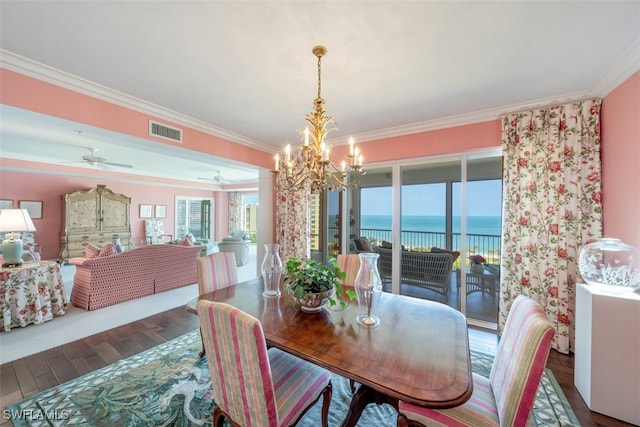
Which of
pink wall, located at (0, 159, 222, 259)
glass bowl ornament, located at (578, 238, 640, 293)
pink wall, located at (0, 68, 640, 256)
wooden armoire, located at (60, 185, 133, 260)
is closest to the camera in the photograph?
glass bowl ornament, located at (578, 238, 640, 293)

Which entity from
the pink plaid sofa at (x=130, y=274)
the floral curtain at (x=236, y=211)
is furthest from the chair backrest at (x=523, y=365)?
the floral curtain at (x=236, y=211)

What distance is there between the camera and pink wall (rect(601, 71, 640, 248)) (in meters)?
1.89

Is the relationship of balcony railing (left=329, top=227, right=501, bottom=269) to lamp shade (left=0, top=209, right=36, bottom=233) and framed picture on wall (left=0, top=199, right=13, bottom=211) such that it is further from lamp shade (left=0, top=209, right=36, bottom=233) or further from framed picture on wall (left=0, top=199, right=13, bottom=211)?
framed picture on wall (left=0, top=199, right=13, bottom=211)

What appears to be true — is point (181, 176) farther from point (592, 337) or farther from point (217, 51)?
point (592, 337)

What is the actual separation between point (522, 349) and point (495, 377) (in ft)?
1.42

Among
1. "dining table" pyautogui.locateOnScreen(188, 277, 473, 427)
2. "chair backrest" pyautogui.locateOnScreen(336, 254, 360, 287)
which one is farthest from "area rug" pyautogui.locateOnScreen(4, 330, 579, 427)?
"chair backrest" pyautogui.locateOnScreen(336, 254, 360, 287)

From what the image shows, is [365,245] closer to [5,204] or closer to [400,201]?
[400,201]

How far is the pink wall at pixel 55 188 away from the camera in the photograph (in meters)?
5.66

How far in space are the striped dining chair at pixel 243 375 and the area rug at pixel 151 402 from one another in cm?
56

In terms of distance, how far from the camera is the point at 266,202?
4.52 meters

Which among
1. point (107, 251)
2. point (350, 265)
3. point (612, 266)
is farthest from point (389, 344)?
point (107, 251)

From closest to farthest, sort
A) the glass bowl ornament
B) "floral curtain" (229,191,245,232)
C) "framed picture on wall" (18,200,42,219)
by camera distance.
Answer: the glass bowl ornament → "framed picture on wall" (18,200,42,219) → "floral curtain" (229,191,245,232)

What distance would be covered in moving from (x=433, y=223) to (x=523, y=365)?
10.6 feet

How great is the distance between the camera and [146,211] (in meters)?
8.09
